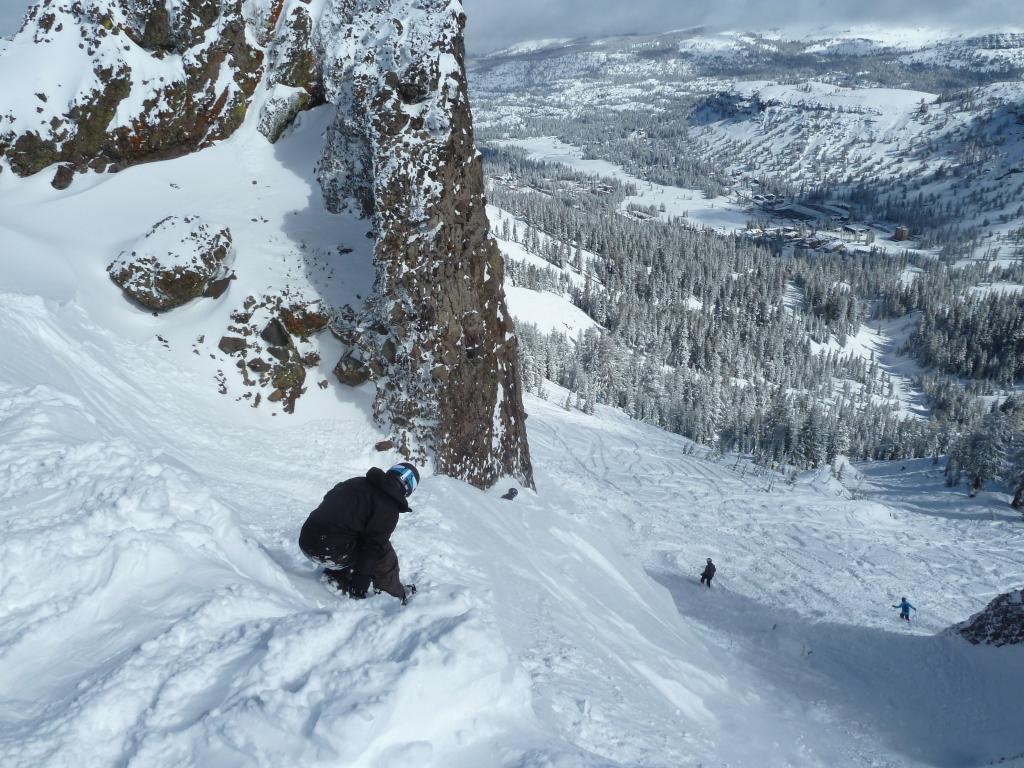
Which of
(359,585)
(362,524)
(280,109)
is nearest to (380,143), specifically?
(280,109)

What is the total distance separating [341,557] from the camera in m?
6.69

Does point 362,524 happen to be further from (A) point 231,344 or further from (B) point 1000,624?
(B) point 1000,624

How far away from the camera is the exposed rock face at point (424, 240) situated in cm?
1762

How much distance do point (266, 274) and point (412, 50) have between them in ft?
27.5

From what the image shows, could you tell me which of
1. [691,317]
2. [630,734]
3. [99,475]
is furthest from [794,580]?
[691,317]

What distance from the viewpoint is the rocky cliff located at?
58.0ft

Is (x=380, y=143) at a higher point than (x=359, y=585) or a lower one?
higher

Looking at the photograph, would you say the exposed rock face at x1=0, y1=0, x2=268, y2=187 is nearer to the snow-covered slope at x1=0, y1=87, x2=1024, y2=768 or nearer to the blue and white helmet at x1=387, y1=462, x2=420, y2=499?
the snow-covered slope at x1=0, y1=87, x2=1024, y2=768

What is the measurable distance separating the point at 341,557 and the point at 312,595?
1.81 ft

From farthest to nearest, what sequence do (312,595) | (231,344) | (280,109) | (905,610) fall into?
(905,610) < (280,109) < (231,344) < (312,595)

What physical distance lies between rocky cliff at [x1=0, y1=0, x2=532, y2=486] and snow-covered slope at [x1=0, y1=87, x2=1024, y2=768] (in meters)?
1.20

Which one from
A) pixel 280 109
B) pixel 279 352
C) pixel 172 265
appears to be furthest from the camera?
pixel 280 109

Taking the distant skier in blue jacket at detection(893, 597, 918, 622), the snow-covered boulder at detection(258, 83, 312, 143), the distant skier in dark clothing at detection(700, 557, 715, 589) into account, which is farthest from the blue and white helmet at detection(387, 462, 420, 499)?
the distant skier in blue jacket at detection(893, 597, 918, 622)

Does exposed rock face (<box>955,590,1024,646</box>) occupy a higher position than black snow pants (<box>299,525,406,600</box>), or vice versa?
black snow pants (<box>299,525,406,600</box>)
